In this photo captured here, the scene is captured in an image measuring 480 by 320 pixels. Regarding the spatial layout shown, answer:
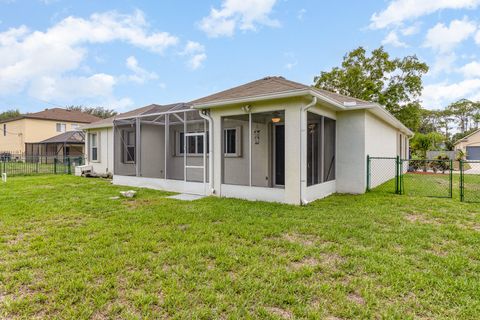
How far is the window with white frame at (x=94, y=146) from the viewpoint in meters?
14.7

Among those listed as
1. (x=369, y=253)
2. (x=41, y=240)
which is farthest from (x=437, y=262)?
(x=41, y=240)

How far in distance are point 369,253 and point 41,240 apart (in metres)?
4.71

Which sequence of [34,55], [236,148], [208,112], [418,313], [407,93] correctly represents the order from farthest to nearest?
1. [407,93]
2. [34,55]
3. [236,148]
4. [208,112]
5. [418,313]

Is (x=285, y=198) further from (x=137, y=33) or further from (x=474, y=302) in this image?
(x=137, y=33)

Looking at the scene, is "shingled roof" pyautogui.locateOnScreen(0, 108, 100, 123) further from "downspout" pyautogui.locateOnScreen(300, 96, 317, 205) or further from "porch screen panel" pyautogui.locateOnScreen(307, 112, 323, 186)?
"downspout" pyautogui.locateOnScreen(300, 96, 317, 205)

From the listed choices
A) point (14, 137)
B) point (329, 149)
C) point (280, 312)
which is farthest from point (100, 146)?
point (14, 137)

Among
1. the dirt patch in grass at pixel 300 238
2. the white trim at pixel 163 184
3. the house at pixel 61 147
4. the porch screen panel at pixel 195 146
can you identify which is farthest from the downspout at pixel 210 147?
the house at pixel 61 147

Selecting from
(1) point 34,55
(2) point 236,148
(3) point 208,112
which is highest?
(1) point 34,55

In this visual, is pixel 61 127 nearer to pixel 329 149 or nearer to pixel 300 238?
pixel 329 149

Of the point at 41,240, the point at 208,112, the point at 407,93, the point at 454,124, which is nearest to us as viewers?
the point at 41,240

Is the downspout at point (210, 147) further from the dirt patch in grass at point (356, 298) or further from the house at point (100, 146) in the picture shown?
the house at point (100, 146)

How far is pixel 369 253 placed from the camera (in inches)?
147

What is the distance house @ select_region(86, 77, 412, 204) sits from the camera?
6781mm

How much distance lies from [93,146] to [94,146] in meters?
0.11
